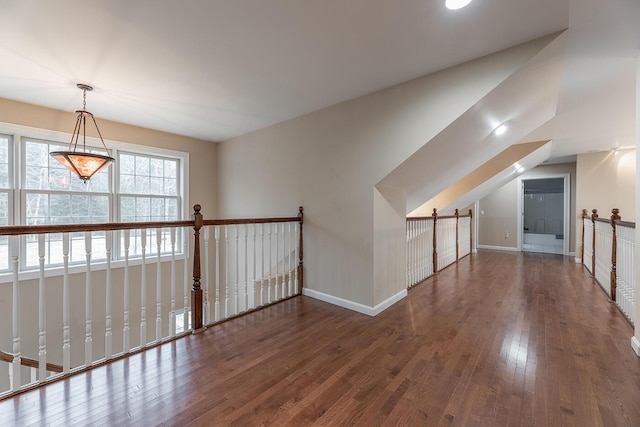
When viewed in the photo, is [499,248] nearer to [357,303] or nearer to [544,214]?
[544,214]

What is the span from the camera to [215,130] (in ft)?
14.3

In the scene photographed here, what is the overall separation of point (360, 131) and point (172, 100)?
223cm

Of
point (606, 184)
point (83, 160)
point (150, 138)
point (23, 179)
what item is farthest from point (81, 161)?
point (606, 184)

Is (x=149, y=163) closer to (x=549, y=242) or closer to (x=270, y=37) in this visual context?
(x=270, y=37)

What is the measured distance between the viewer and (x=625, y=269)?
2.95m

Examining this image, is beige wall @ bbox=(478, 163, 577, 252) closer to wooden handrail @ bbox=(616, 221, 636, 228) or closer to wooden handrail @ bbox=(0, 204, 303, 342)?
wooden handrail @ bbox=(616, 221, 636, 228)

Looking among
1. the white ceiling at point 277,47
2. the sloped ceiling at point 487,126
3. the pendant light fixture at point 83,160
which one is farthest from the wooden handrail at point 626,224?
the pendant light fixture at point 83,160

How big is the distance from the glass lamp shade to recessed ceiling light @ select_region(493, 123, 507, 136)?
4.27 m

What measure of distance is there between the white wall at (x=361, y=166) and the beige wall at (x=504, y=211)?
211 inches

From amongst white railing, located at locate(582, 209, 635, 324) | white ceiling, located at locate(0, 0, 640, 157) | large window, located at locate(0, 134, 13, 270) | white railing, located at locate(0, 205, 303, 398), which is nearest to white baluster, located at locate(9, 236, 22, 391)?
white railing, located at locate(0, 205, 303, 398)

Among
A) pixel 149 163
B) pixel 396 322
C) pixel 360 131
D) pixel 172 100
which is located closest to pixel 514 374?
pixel 396 322

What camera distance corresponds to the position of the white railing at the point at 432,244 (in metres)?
3.96

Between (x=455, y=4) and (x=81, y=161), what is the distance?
3.32 metres

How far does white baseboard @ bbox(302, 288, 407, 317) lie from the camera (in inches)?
117
